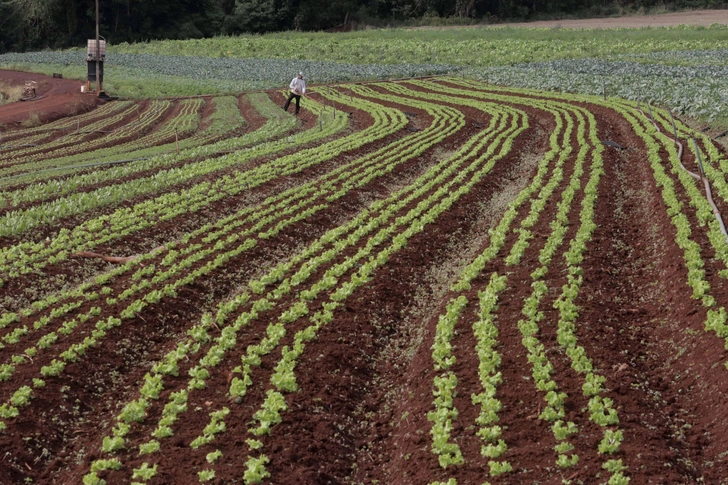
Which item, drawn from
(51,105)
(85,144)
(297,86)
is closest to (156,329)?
(85,144)

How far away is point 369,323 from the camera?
34.5 ft

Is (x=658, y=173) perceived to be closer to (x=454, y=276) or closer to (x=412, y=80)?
(x=454, y=276)

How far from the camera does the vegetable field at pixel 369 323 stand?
7.46 m

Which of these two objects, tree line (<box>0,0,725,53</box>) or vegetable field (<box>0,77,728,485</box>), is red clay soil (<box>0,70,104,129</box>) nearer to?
vegetable field (<box>0,77,728,485</box>)

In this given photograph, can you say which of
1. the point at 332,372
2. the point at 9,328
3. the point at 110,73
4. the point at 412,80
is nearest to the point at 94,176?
the point at 9,328

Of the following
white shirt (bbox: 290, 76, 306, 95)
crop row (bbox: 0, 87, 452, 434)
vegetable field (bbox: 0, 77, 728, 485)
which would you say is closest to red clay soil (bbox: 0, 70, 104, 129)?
white shirt (bbox: 290, 76, 306, 95)

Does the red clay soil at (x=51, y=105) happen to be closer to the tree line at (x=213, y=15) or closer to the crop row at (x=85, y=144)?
the crop row at (x=85, y=144)

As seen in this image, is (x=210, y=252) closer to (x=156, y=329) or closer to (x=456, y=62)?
(x=156, y=329)

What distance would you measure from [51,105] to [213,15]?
60.8m

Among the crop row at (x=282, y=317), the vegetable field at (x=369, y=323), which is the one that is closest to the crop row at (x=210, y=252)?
the vegetable field at (x=369, y=323)

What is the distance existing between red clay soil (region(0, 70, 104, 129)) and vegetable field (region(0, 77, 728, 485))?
18.5 meters

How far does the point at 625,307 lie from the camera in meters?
10.7

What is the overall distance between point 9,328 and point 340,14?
298ft

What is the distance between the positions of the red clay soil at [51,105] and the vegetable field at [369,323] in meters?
18.5
